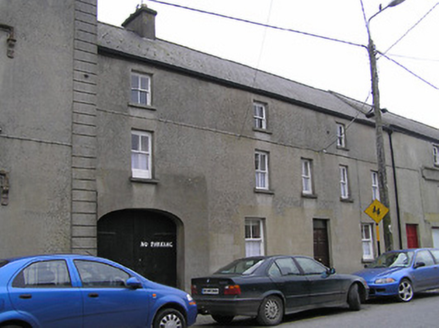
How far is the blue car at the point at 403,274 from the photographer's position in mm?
13414

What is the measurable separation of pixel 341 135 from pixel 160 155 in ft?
34.9

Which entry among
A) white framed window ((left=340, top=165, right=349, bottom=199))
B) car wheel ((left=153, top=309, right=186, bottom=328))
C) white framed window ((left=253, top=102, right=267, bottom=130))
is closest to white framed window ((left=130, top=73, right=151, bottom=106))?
white framed window ((left=253, top=102, right=267, bottom=130))

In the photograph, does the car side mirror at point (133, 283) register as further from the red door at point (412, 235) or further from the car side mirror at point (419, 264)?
the red door at point (412, 235)

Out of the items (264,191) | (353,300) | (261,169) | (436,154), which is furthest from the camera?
(436,154)

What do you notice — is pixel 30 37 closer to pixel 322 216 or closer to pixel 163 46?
pixel 163 46

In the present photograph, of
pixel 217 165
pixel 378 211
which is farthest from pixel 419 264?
pixel 217 165

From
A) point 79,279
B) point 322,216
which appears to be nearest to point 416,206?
point 322,216

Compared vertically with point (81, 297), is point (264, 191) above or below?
above

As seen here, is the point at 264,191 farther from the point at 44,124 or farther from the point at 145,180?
the point at 44,124

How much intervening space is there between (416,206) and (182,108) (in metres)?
16.0

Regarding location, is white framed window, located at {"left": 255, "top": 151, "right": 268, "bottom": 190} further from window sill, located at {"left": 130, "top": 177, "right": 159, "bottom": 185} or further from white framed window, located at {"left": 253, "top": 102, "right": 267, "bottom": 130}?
window sill, located at {"left": 130, "top": 177, "right": 159, "bottom": 185}

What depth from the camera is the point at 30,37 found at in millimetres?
13508

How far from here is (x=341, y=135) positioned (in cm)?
2355

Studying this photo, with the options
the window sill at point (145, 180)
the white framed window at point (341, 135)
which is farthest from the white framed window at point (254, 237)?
the white framed window at point (341, 135)
